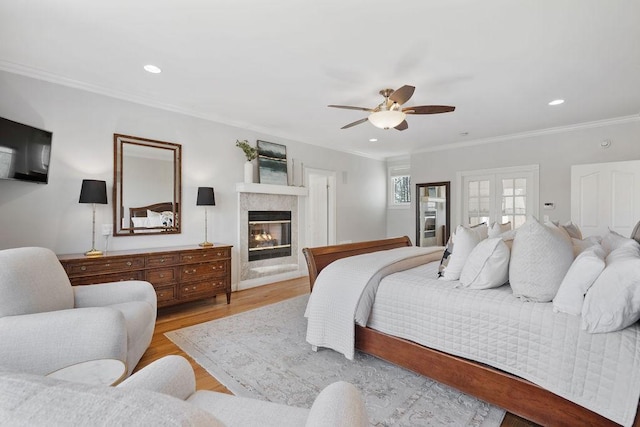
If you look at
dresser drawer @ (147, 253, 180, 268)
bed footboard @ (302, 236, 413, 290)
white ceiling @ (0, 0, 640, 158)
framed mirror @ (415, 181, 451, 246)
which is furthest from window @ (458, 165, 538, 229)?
dresser drawer @ (147, 253, 180, 268)

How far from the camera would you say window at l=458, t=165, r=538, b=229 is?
206 inches

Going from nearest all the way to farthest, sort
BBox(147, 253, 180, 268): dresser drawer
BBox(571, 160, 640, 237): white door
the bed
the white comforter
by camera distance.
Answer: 1. the white comforter
2. BBox(147, 253, 180, 268): dresser drawer
3. the bed
4. BBox(571, 160, 640, 237): white door

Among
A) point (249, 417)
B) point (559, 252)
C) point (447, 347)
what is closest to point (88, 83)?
point (249, 417)

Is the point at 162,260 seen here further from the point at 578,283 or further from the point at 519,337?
the point at 578,283

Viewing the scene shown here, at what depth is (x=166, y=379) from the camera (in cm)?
106

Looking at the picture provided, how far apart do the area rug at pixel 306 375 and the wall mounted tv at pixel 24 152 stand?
6.57 ft

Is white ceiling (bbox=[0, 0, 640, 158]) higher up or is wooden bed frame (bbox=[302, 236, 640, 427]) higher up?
white ceiling (bbox=[0, 0, 640, 158])

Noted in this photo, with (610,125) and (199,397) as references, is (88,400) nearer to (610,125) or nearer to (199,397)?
(199,397)

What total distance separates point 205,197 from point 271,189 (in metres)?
1.19

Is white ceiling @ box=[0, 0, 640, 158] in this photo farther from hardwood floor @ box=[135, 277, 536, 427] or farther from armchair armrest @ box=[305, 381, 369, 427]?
hardwood floor @ box=[135, 277, 536, 427]

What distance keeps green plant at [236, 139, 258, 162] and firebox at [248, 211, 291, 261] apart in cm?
88

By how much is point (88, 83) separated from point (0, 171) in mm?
1287

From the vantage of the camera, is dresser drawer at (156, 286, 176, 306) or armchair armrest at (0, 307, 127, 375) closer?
armchair armrest at (0, 307, 127, 375)

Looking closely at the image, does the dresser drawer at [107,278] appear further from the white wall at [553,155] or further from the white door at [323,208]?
the white wall at [553,155]
